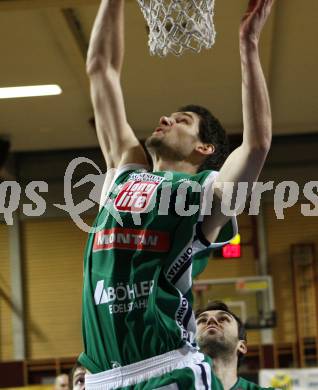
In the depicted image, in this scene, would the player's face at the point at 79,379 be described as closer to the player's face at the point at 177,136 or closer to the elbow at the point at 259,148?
the player's face at the point at 177,136

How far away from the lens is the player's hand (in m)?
3.01

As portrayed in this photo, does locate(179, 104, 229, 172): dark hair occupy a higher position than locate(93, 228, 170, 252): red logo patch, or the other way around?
locate(179, 104, 229, 172): dark hair

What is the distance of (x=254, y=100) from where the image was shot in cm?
302

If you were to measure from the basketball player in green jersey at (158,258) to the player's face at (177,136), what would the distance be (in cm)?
14

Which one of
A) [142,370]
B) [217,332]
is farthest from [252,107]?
[217,332]

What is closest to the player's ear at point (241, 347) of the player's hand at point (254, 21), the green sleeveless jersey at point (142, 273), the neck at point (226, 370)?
the neck at point (226, 370)

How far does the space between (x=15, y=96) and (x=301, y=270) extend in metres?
6.63

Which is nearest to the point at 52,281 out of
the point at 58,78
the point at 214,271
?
the point at 214,271

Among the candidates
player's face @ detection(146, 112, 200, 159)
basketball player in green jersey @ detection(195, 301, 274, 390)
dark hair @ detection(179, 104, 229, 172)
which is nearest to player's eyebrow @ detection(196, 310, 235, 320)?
basketball player in green jersey @ detection(195, 301, 274, 390)

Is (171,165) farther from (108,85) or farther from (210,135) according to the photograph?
(108,85)

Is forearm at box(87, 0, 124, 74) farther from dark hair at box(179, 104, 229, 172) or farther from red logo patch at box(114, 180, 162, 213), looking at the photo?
red logo patch at box(114, 180, 162, 213)

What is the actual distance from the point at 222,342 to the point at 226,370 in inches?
7.5

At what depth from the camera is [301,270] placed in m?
15.8

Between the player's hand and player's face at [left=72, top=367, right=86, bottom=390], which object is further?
player's face at [left=72, top=367, right=86, bottom=390]
